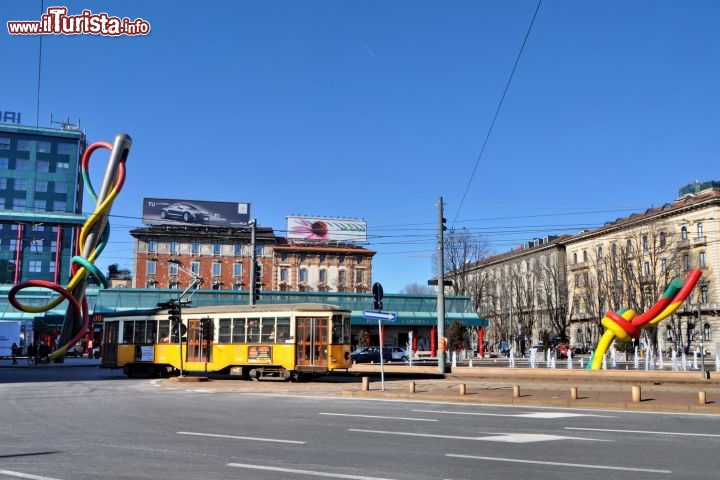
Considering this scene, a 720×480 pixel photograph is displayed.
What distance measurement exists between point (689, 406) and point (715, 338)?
190 feet

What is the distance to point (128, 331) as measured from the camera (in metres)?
30.8

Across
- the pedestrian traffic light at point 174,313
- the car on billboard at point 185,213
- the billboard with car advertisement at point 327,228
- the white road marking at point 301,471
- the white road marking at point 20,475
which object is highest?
the car on billboard at point 185,213

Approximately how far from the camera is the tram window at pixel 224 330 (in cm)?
2683

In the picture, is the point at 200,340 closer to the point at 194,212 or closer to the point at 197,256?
the point at 194,212

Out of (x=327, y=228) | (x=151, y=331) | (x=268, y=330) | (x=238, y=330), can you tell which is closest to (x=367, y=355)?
(x=151, y=331)

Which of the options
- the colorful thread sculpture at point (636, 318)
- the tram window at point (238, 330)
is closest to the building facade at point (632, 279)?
the colorful thread sculpture at point (636, 318)

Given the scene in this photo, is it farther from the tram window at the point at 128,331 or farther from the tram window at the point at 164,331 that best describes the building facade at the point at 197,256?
the tram window at the point at 164,331

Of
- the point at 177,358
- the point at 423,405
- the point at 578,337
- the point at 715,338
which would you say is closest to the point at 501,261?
the point at 578,337

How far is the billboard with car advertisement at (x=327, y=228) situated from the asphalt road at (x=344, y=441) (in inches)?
2947

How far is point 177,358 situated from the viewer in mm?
28641

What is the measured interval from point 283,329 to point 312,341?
1230 mm

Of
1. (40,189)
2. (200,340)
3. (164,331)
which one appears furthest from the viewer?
(40,189)

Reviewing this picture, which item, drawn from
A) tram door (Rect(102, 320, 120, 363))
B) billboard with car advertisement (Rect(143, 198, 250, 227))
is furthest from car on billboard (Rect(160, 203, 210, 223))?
tram door (Rect(102, 320, 120, 363))

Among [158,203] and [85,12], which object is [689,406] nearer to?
[85,12]
